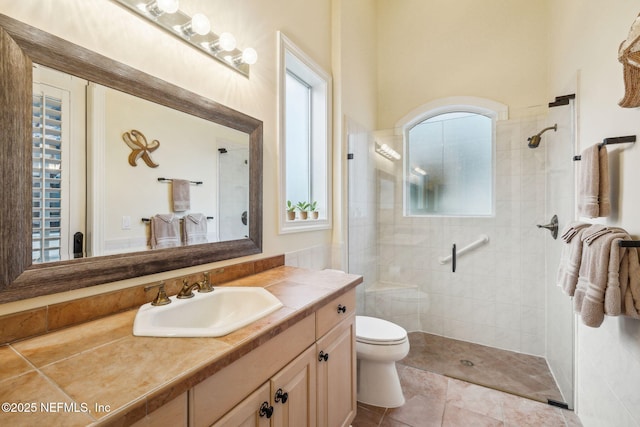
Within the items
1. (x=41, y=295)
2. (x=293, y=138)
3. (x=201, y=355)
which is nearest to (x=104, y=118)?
(x=41, y=295)

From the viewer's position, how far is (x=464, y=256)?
2.67m

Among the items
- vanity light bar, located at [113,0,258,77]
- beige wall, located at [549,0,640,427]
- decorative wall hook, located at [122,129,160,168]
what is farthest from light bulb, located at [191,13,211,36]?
beige wall, located at [549,0,640,427]

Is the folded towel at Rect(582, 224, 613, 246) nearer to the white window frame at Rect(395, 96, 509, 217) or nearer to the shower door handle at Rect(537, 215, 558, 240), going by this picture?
the shower door handle at Rect(537, 215, 558, 240)

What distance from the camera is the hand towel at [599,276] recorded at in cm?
103

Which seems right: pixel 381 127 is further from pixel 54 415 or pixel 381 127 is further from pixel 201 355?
pixel 54 415

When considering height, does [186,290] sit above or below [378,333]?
above

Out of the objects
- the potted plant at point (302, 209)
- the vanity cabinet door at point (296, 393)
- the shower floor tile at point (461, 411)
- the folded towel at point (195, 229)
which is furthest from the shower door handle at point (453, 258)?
the folded towel at point (195, 229)

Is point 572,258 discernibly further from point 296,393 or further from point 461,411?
point 296,393

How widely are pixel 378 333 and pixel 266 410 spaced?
3.73 ft

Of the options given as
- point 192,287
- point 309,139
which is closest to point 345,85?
point 309,139

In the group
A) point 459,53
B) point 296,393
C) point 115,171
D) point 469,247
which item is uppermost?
point 459,53

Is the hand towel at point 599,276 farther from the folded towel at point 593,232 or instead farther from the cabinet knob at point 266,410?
the cabinet knob at point 266,410

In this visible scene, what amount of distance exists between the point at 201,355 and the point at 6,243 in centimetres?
60

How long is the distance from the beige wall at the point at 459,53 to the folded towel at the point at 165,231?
2598mm
